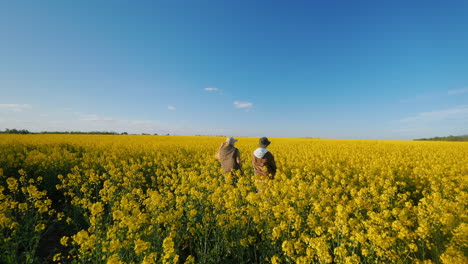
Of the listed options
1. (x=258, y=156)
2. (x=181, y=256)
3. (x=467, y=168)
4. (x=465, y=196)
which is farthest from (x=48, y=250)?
(x=467, y=168)

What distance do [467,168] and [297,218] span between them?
10429 mm

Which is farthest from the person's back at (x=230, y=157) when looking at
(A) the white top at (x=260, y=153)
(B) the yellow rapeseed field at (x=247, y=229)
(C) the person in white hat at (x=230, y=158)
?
(B) the yellow rapeseed field at (x=247, y=229)

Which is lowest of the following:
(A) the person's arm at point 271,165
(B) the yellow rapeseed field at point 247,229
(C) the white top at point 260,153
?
(B) the yellow rapeseed field at point 247,229

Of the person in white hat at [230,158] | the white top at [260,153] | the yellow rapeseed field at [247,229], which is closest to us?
the yellow rapeseed field at [247,229]

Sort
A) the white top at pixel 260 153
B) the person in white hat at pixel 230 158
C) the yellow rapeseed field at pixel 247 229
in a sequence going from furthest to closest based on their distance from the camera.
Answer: the person in white hat at pixel 230 158
the white top at pixel 260 153
the yellow rapeseed field at pixel 247 229

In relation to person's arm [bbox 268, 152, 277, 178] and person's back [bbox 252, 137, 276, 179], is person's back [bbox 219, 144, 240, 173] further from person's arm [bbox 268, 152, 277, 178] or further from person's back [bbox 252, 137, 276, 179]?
person's arm [bbox 268, 152, 277, 178]

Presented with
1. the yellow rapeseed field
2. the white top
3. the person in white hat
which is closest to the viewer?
A: the yellow rapeseed field

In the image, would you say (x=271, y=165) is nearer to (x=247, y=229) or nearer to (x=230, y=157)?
(x=230, y=157)

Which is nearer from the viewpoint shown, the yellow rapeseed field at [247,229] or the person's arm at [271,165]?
the yellow rapeseed field at [247,229]

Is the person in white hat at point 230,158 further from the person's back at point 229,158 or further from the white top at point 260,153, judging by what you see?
the white top at point 260,153

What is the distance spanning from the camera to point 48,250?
4758mm

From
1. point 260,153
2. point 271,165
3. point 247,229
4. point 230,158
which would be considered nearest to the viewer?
point 247,229

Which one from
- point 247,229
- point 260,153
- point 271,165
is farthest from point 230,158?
point 247,229

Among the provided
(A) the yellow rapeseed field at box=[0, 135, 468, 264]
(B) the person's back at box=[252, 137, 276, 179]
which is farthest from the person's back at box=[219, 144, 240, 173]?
(A) the yellow rapeseed field at box=[0, 135, 468, 264]
